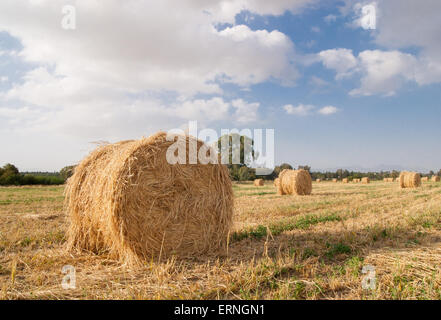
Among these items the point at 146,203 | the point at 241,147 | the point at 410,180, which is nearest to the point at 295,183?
the point at 410,180

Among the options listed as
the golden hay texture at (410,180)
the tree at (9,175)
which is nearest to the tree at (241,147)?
the golden hay texture at (410,180)

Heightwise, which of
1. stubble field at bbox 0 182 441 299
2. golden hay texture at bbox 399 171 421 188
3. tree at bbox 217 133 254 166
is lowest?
stubble field at bbox 0 182 441 299

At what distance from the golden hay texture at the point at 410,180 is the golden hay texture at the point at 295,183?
1084 centimetres

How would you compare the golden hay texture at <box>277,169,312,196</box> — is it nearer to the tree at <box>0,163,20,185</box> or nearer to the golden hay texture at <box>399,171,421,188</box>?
the golden hay texture at <box>399,171,421,188</box>

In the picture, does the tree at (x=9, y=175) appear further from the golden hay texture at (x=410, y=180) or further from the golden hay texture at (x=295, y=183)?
the golden hay texture at (x=410, y=180)

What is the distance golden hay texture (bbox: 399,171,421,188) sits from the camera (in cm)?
2398

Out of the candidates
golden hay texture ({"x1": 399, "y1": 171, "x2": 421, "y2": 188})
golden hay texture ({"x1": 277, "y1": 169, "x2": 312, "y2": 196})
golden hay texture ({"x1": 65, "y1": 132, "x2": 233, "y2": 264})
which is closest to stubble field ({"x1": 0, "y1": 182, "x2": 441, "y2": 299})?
golden hay texture ({"x1": 65, "y1": 132, "x2": 233, "y2": 264})

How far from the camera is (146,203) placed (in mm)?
4949

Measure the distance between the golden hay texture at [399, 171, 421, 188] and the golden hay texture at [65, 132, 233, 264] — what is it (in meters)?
23.3

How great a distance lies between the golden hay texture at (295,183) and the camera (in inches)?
697

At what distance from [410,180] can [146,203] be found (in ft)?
81.5

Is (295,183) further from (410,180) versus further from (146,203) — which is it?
(146,203)
